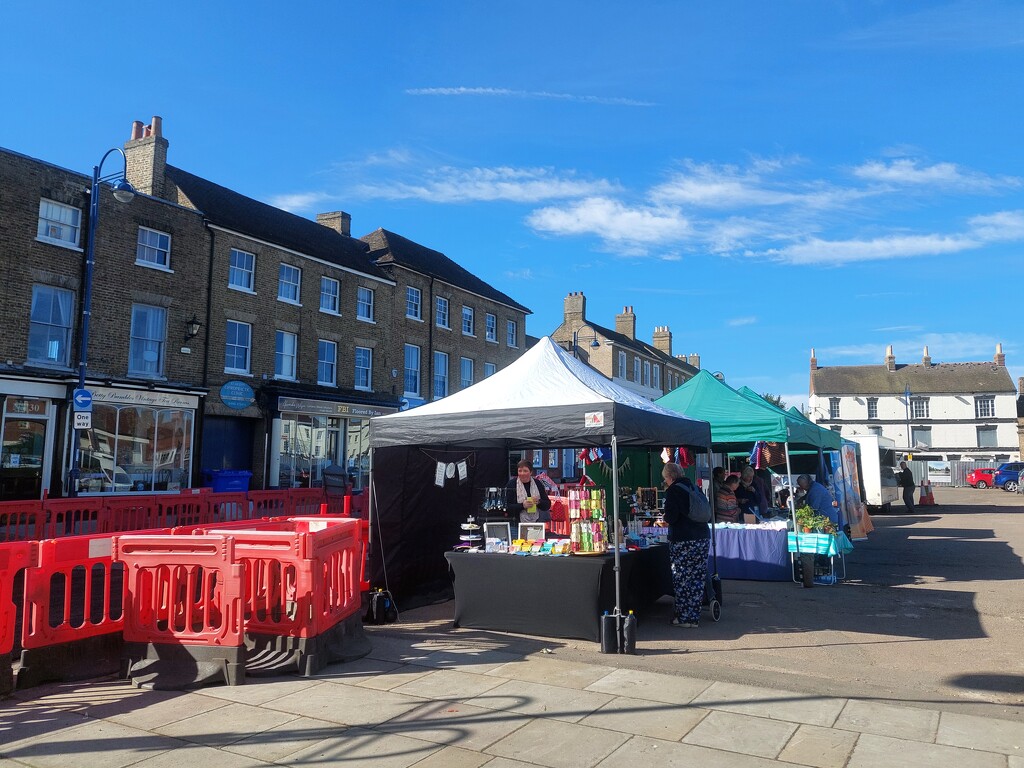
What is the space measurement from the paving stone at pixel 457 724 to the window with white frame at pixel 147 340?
770 inches

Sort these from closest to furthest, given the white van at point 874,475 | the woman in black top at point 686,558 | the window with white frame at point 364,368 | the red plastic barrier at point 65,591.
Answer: the red plastic barrier at point 65,591 < the woman in black top at point 686,558 < the white van at point 874,475 < the window with white frame at point 364,368

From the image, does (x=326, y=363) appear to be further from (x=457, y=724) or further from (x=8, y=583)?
(x=457, y=724)

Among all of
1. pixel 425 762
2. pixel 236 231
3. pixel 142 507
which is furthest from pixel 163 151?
pixel 425 762

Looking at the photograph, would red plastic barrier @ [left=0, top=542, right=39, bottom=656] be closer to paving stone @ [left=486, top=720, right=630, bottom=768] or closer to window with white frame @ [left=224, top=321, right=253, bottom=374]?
paving stone @ [left=486, top=720, right=630, bottom=768]

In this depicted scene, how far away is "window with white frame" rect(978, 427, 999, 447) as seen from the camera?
67125 millimetres

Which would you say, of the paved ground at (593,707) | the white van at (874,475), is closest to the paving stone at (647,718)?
the paved ground at (593,707)

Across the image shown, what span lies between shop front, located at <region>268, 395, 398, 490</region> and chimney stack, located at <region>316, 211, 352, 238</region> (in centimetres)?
900

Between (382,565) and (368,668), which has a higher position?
(382,565)

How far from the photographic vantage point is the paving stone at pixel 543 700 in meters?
5.22

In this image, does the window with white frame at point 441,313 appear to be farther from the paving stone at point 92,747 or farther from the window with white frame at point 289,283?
the paving stone at point 92,747

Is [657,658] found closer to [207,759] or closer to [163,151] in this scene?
[207,759]

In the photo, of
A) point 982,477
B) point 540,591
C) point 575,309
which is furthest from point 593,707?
point 982,477

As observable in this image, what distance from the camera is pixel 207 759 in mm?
4418

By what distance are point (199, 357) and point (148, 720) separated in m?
19.9
